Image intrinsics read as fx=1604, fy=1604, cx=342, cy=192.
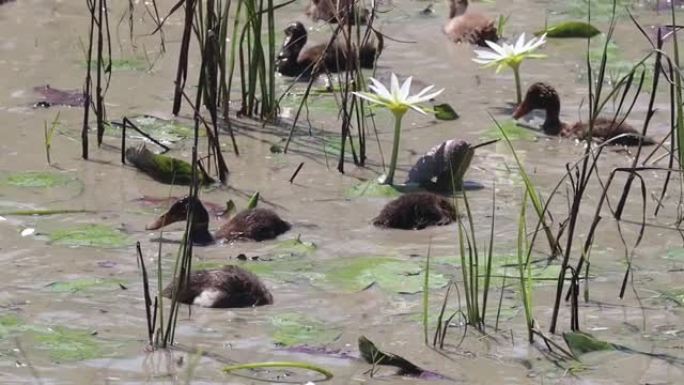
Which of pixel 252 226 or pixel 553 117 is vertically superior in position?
pixel 553 117

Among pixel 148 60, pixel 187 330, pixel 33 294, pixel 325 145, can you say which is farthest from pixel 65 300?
pixel 148 60

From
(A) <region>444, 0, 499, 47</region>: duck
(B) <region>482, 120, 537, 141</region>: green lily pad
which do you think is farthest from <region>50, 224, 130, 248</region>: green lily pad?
(A) <region>444, 0, 499, 47</region>: duck

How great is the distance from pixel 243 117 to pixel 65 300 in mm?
2352

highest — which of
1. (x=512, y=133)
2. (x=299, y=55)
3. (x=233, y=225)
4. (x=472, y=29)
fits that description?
(x=472, y=29)

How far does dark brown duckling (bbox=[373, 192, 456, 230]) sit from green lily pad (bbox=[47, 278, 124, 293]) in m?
1.05

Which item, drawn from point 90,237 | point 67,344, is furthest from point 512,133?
point 67,344

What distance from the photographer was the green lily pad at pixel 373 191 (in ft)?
19.2

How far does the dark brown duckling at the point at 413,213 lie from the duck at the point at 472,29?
2841mm

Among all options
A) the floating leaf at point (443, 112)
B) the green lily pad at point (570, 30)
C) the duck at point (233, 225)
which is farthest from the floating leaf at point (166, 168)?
the green lily pad at point (570, 30)

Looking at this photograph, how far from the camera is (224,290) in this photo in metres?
4.55

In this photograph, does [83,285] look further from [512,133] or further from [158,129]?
[512,133]

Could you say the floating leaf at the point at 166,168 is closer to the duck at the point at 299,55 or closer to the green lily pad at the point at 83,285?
the green lily pad at the point at 83,285

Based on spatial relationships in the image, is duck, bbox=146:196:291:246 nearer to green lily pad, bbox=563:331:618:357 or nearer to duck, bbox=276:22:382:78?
green lily pad, bbox=563:331:618:357

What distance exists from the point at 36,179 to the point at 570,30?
11.1 feet
